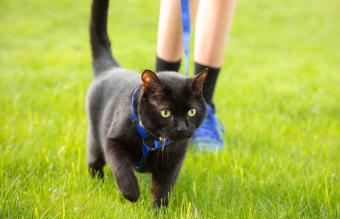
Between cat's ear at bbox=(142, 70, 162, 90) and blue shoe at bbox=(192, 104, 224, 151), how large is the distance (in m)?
0.88

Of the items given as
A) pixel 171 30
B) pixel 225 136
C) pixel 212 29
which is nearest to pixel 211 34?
pixel 212 29

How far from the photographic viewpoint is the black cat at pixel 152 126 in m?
1.79

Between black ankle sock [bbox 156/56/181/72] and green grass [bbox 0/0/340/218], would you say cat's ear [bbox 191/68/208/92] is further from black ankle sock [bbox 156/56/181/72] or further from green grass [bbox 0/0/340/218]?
black ankle sock [bbox 156/56/181/72]

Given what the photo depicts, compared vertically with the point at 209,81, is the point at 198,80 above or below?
above

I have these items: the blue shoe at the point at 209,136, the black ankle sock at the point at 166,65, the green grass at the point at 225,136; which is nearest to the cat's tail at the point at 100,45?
the black ankle sock at the point at 166,65

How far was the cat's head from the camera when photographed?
5.85ft

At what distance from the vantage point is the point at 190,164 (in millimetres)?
2373

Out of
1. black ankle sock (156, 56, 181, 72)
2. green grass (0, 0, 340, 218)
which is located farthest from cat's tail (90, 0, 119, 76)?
green grass (0, 0, 340, 218)

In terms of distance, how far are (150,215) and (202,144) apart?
0.98m

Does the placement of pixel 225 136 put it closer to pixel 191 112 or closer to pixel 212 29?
pixel 212 29

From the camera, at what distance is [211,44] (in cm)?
258

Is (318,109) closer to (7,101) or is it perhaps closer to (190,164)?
(190,164)

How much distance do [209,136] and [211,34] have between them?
61 cm

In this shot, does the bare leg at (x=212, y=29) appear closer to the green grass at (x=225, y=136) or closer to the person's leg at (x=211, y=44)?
the person's leg at (x=211, y=44)
